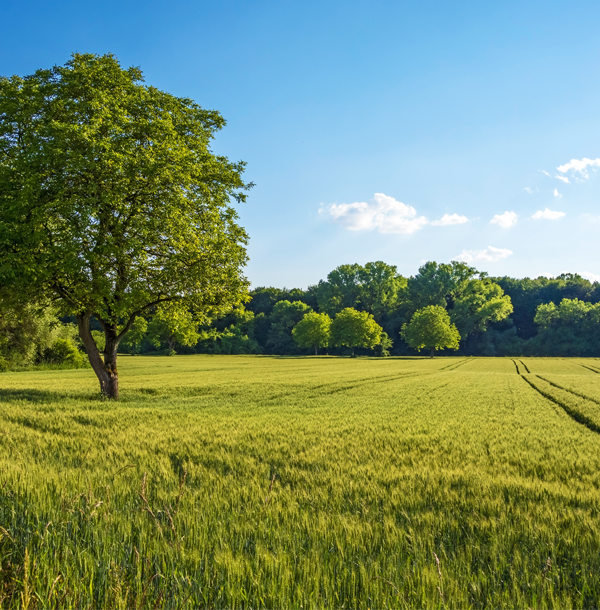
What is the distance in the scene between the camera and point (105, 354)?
17.9m

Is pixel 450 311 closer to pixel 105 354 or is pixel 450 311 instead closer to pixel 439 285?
pixel 439 285

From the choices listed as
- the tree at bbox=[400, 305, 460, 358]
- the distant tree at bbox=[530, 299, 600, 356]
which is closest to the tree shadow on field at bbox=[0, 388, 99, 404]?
the tree at bbox=[400, 305, 460, 358]

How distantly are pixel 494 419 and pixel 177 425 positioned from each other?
10838mm

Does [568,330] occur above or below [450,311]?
below

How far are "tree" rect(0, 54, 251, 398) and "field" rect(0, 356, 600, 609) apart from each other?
634 cm

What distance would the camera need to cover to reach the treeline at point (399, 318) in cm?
10746

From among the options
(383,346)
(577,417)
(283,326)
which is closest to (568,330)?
(383,346)

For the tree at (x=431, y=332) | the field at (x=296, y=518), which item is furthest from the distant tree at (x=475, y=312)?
the field at (x=296, y=518)

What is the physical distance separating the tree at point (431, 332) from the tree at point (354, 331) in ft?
29.9

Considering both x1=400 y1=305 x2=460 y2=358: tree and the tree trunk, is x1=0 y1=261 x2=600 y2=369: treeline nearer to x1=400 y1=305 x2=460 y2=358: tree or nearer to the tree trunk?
x1=400 y1=305 x2=460 y2=358: tree

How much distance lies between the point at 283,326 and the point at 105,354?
108075 mm

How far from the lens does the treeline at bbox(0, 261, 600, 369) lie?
107463 millimetres

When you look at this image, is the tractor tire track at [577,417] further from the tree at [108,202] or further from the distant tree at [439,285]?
the distant tree at [439,285]

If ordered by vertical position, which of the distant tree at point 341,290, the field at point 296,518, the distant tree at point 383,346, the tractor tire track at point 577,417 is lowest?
the distant tree at point 383,346
